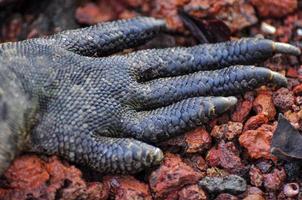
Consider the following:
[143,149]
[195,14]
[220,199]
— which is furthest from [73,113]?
[195,14]

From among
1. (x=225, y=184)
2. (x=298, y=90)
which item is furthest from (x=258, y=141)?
(x=298, y=90)

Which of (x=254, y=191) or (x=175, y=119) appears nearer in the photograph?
(x=254, y=191)

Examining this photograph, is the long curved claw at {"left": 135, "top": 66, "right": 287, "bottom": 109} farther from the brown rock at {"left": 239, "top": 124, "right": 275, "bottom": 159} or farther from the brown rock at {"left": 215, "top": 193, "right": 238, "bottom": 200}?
the brown rock at {"left": 215, "top": 193, "right": 238, "bottom": 200}

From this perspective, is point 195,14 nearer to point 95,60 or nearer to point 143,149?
point 95,60

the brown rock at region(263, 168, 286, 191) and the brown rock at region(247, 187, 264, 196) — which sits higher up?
the brown rock at region(263, 168, 286, 191)

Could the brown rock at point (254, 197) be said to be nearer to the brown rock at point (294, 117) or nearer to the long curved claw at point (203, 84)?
the brown rock at point (294, 117)

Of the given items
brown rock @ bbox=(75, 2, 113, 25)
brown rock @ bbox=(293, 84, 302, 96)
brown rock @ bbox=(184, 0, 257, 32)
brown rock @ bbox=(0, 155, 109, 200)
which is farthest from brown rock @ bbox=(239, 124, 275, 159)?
brown rock @ bbox=(75, 2, 113, 25)

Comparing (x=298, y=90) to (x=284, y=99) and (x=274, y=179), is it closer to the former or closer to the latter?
(x=284, y=99)
